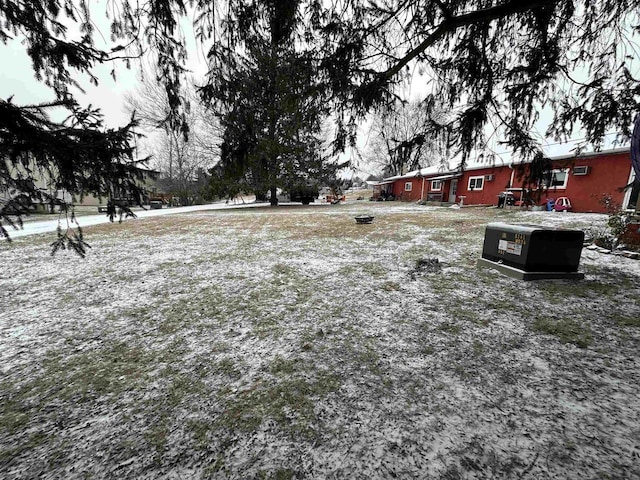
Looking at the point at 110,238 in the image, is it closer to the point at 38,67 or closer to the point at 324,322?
the point at 38,67

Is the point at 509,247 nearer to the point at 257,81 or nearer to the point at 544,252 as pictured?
the point at 544,252

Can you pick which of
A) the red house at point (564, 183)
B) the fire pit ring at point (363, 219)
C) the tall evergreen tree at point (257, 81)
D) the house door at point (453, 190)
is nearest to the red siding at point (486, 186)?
the red house at point (564, 183)

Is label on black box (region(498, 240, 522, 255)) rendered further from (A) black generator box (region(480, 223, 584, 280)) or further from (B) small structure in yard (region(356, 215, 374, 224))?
(B) small structure in yard (region(356, 215, 374, 224))

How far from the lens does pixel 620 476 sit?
1.31 meters

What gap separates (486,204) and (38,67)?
20585mm

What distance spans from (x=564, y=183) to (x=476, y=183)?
18.4ft

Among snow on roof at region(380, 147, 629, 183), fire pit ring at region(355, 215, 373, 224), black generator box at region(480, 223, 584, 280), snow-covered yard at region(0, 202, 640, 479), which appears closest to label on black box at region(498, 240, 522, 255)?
black generator box at region(480, 223, 584, 280)

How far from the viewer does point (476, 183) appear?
18.5 m

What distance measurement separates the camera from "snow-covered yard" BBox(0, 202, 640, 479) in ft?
4.73

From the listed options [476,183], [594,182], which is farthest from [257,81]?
[476,183]

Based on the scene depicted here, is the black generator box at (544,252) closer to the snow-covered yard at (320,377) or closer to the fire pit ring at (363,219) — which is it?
the snow-covered yard at (320,377)

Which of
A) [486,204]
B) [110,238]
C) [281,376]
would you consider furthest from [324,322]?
[486,204]

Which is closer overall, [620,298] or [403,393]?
[403,393]

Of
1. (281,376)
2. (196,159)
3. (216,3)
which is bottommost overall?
(281,376)
